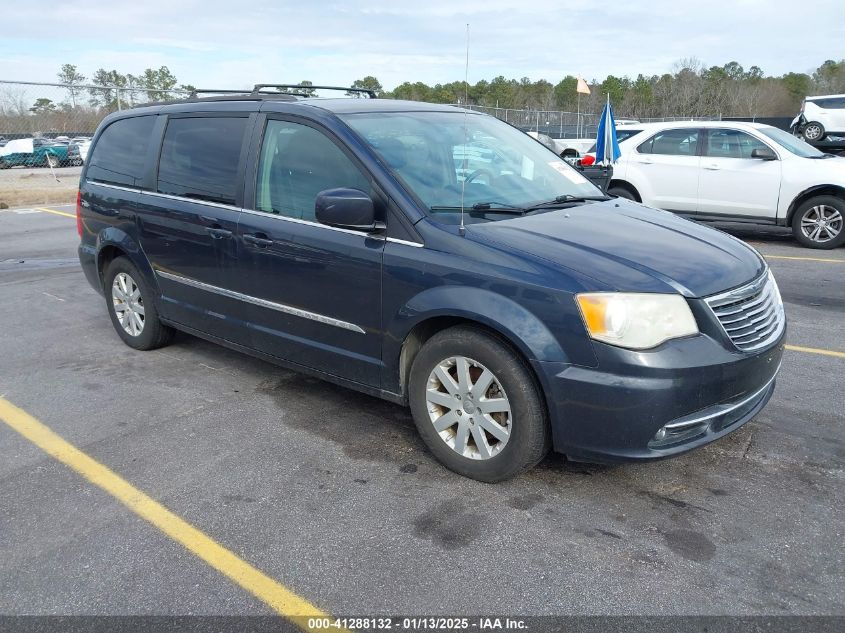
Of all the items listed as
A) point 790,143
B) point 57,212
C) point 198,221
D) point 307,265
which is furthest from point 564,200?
point 57,212

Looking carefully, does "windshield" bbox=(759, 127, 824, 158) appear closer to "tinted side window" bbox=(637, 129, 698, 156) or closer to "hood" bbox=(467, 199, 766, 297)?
"tinted side window" bbox=(637, 129, 698, 156)

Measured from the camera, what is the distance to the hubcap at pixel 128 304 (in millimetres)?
5461

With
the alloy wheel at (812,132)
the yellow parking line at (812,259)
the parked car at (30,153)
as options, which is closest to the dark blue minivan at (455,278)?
the yellow parking line at (812,259)

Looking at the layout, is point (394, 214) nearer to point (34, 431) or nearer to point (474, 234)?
point (474, 234)

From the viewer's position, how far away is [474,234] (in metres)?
3.44

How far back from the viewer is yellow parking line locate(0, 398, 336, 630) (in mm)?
2658

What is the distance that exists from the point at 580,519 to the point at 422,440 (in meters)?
1.04

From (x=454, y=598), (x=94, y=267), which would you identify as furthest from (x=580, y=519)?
(x=94, y=267)

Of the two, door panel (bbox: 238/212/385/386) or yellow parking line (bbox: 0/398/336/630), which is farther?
door panel (bbox: 238/212/385/386)

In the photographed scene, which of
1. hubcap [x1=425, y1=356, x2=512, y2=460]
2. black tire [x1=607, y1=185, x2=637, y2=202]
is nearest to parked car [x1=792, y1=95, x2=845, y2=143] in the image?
black tire [x1=607, y1=185, x2=637, y2=202]

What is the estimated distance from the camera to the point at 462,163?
13.3 feet

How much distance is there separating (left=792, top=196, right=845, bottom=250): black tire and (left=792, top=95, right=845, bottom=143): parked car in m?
14.7

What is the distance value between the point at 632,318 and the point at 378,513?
4.59ft

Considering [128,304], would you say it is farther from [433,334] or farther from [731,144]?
[731,144]
